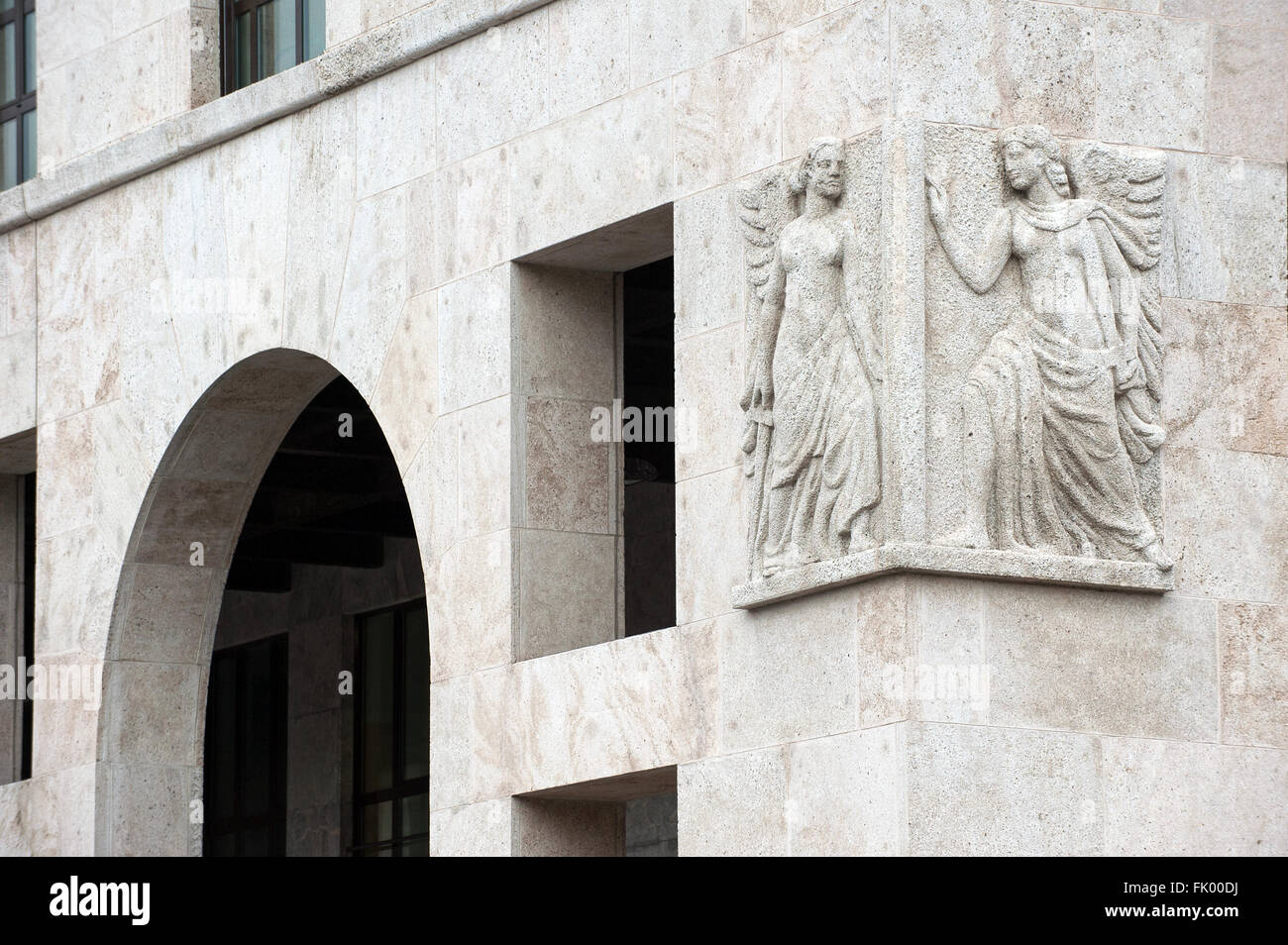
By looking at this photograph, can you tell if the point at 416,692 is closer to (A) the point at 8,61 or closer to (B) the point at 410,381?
(A) the point at 8,61

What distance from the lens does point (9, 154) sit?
25.8 meters

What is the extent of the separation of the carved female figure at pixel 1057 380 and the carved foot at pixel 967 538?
0.4 inches

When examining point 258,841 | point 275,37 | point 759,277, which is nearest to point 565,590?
point 759,277

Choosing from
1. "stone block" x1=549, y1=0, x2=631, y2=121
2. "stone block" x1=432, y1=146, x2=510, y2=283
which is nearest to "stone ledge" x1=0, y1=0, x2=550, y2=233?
"stone block" x1=549, y1=0, x2=631, y2=121

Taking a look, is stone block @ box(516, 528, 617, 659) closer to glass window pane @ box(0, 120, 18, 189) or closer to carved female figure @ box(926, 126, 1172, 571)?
carved female figure @ box(926, 126, 1172, 571)

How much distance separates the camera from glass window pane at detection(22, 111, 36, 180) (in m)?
25.5

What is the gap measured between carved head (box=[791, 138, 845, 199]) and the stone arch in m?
6.08

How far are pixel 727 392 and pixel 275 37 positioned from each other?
6.49 m

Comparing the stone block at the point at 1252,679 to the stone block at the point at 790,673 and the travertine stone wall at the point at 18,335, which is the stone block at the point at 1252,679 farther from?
the travertine stone wall at the point at 18,335

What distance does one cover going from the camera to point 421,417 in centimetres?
2047

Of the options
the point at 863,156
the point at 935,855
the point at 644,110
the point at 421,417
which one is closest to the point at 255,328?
the point at 421,417

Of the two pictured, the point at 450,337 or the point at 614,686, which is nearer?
the point at 614,686
